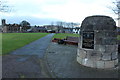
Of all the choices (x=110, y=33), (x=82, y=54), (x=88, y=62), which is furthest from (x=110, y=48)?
(x=82, y=54)

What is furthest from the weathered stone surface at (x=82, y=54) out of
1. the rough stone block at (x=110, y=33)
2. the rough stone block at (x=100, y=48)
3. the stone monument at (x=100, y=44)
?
the rough stone block at (x=110, y=33)

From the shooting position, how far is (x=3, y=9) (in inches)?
566

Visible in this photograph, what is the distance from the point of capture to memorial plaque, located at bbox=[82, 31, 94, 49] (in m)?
6.32

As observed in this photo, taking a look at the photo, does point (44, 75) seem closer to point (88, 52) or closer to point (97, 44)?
point (88, 52)

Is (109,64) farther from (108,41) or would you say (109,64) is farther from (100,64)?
(108,41)

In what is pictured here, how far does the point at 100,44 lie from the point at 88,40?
712 millimetres

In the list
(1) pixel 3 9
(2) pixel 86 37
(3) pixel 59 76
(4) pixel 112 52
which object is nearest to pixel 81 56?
(2) pixel 86 37

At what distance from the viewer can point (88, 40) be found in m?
6.44

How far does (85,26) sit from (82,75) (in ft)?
10.0

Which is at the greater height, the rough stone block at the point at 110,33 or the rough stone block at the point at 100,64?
the rough stone block at the point at 110,33

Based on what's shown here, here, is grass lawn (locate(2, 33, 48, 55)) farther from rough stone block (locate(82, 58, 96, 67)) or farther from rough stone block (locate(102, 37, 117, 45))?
rough stone block (locate(102, 37, 117, 45))

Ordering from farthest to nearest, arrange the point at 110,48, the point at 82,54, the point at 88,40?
the point at 82,54, the point at 88,40, the point at 110,48

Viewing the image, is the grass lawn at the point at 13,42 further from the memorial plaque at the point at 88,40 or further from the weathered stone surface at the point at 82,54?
the memorial plaque at the point at 88,40

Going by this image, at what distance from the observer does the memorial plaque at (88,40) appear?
6.32 metres
